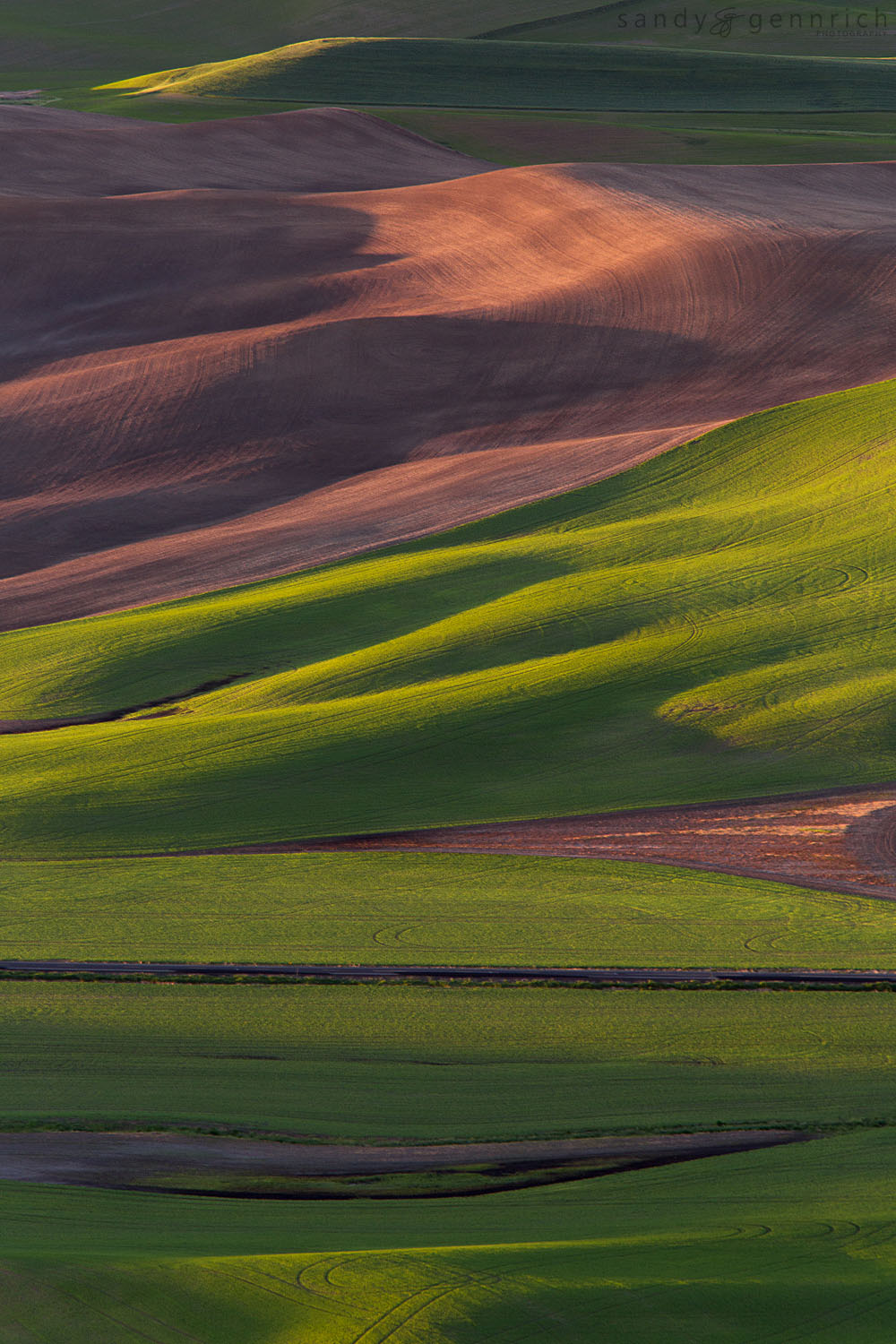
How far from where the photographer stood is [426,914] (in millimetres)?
16469

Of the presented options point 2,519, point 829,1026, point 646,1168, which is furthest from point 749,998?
point 2,519

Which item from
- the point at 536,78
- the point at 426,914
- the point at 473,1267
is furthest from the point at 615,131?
the point at 473,1267

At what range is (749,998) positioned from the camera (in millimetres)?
14281

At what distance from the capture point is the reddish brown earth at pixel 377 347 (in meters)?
33.8

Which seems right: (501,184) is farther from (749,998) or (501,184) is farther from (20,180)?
A: (749,998)

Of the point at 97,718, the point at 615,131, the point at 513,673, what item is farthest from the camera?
the point at 615,131

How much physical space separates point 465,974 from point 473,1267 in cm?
643

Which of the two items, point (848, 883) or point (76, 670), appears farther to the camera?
point (76, 670)

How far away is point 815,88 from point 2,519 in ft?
195

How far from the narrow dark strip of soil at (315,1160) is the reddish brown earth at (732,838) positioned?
23.0 ft

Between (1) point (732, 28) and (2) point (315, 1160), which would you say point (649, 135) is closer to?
(1) point (732, 28)

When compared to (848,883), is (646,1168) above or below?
above

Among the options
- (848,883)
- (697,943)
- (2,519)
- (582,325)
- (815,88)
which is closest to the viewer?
(697,943)

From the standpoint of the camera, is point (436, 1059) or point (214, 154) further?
point (214, 154)
